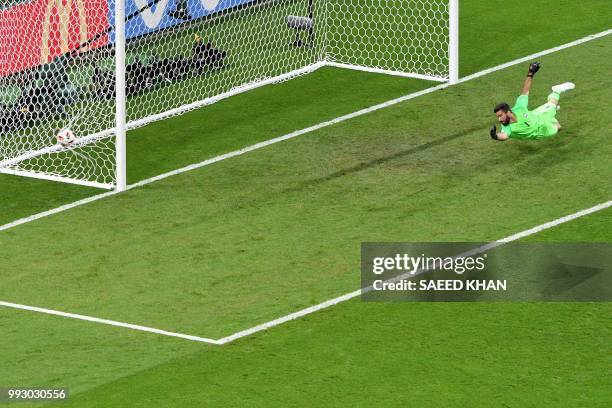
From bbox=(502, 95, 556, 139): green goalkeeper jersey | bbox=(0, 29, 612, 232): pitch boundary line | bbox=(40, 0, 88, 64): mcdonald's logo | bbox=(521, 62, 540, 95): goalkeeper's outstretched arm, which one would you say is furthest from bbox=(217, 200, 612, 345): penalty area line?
bbox=(40, 0, 88, 64): mcdonald's logo

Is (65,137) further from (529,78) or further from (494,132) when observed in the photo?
(529,78)

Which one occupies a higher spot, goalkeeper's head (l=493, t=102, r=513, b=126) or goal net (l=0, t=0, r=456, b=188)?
goal net (l=0, t=0, r=456, b=188)

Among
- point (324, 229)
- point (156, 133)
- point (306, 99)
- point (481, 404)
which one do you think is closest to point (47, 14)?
point (156, 133)

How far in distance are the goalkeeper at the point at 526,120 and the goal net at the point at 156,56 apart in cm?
311

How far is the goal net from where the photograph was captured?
69.8 ft

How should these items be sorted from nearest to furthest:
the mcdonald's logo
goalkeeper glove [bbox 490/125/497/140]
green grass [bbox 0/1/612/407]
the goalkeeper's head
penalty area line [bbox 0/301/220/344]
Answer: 1. green grass [bbox 0/1/612/407]
2. penalty area line [bbox 0/301/220/344]
3. the goalkeeper's head
4. goalkeeper glove [bbox 490/125/497/140]
5. the mcdonald's logo

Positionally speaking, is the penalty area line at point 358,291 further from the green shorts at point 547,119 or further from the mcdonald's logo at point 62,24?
the mcdonald's logo at point 62,24

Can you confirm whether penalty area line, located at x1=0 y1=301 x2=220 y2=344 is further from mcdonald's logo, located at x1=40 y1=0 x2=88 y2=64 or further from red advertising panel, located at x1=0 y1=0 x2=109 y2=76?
mcdonald's logo, located at x1=40 y1=0 x2=88 y2=64

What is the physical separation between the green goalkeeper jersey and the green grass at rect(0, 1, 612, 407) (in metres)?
0.30

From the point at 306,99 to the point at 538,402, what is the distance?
30.3 ft

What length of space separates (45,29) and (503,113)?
5.76 meters

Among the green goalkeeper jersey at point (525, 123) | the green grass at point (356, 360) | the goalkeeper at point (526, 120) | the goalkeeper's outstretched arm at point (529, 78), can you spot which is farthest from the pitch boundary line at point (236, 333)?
the goalkeeper's outstretched arm at point (529, 78)

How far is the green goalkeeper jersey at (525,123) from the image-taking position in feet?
67.9

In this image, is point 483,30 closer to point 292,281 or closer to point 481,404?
point 292,281
